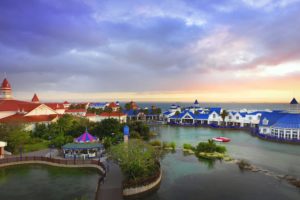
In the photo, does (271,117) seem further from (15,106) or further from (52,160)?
(15,106)

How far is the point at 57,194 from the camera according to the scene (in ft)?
62.6

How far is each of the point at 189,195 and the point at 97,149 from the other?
48.7 ft

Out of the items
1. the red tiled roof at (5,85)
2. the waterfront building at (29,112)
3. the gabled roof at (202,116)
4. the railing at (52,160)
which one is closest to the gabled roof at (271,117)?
the gabled roof at (202,116)

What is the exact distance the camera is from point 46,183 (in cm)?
2155

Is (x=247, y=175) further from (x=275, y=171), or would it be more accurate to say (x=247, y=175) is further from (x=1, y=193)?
(x=1, y=193)

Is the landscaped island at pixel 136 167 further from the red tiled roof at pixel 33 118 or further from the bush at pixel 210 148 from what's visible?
the red tiled roof at pixel 33 118

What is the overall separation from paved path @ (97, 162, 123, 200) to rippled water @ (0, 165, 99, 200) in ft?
3.59

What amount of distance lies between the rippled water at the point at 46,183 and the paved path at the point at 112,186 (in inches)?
43.1

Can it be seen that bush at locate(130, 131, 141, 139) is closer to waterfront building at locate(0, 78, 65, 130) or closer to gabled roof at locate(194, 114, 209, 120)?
waterfront building at locate(0, 78, 65, 130)

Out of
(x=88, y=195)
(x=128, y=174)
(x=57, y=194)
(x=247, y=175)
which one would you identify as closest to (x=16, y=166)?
(x=57, y=194)

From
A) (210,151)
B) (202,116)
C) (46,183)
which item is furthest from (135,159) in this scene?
(202,116)

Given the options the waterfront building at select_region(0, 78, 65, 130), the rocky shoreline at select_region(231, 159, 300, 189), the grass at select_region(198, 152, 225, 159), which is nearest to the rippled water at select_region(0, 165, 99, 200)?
the grass at select_region(198, 152, 225, 159)

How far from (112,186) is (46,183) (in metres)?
6.59

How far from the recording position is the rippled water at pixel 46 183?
18.9 metres
